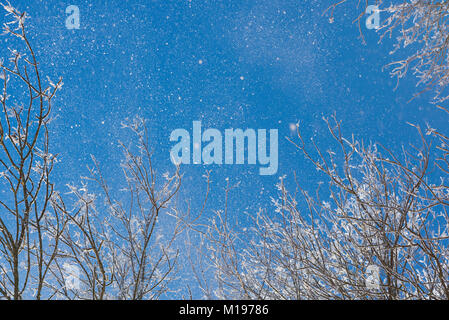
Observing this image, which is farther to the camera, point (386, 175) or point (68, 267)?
point (68, 267)

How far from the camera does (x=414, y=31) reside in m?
3.32
